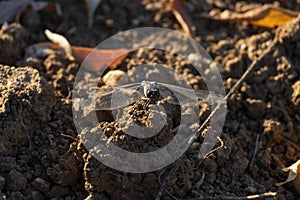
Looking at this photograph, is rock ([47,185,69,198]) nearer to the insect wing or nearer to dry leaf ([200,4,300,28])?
the insect wing

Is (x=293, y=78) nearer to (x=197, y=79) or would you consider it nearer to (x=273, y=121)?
(x=273, y=121)

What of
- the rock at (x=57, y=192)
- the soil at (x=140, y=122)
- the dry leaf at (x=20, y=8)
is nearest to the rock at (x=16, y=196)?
the soil at (x=140, y=122)

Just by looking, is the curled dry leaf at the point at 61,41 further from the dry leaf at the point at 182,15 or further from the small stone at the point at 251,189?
the small stone at the point at 251,189

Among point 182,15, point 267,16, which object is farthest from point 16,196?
point 267,16

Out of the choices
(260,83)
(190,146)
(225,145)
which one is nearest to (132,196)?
(190,146)

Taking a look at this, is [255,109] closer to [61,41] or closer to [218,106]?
[218,106]
